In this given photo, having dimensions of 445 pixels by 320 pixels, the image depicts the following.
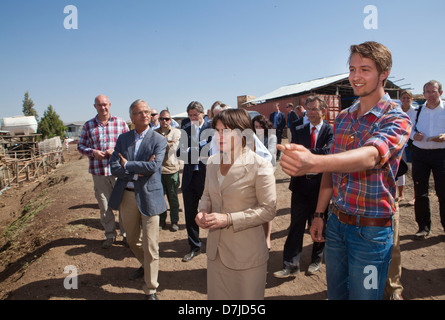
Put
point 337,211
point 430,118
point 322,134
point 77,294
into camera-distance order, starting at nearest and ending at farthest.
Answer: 1. point 337,211
2. point 77,294
3. point 322,134
4. point 430,118

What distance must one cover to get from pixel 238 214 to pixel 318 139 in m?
2.17

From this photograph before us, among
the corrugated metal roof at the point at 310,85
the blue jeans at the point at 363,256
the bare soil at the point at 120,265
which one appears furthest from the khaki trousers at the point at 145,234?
the corrugated metal roof at the point at 310,85

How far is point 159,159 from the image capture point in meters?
3.46

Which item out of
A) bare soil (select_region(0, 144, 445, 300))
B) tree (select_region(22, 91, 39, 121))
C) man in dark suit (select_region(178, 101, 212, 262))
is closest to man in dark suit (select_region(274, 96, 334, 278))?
bare soil (select_region(0, 144, 445, 300))

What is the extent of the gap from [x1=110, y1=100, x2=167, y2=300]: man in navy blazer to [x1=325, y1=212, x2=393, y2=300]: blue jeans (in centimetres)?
213

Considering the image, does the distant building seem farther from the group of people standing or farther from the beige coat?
the beige coat

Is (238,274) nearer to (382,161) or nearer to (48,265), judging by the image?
(382,161)

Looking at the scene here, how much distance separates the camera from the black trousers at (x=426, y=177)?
4.20m

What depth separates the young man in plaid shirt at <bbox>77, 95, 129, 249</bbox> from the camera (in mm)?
4750

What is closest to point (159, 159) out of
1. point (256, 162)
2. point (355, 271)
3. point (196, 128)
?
point (196, 128)

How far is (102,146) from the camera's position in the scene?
189 inches

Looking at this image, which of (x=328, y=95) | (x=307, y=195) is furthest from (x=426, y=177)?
(x=328, y=95)

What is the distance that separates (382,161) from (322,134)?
240 centimetres
